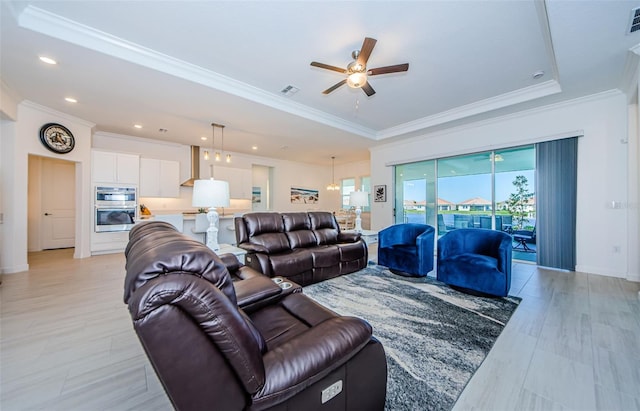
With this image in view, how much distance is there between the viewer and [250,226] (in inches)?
136

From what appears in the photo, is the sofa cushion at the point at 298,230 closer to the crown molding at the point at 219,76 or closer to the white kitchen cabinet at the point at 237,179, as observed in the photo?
the crown molding at the point at 219,76

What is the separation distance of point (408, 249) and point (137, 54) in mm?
4287

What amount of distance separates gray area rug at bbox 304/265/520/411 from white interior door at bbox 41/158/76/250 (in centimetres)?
678

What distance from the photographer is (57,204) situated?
5887 mm

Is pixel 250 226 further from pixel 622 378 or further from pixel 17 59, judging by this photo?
pixel 622 378

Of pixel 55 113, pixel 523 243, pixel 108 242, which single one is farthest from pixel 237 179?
pixel 523 243

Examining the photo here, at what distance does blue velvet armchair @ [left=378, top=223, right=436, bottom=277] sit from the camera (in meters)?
3.49

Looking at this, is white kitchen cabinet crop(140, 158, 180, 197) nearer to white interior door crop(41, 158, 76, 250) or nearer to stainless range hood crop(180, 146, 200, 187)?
stainless range hood crop(180, 146, 200, 187)

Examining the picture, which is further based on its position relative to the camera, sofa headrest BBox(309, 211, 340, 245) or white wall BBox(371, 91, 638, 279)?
sofa headrest BBox(309, 211, 340, 245)

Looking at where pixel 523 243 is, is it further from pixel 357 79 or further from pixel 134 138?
pixel 134 138

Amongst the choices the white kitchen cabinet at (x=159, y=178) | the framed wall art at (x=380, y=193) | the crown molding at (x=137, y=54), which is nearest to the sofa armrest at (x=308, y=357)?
the crown molding at (x=137, y=54)

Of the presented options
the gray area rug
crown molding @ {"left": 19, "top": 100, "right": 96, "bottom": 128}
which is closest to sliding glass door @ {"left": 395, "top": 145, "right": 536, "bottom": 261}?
the gray area rug

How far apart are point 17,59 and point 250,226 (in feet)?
10.8

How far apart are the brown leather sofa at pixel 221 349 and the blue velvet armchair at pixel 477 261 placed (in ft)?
7.88
